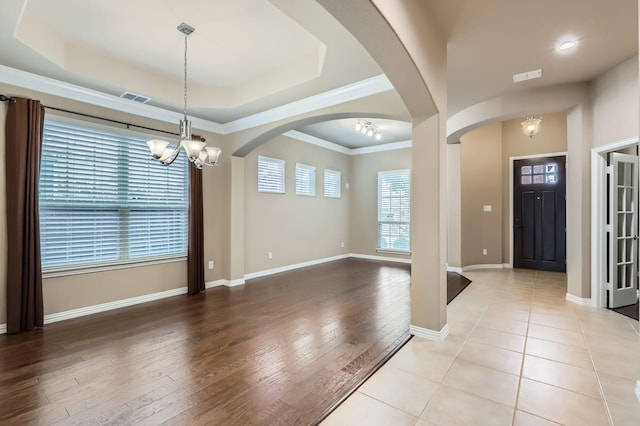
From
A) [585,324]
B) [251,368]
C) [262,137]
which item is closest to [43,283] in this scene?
[251,368]

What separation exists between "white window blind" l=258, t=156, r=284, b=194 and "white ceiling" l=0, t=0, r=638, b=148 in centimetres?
171

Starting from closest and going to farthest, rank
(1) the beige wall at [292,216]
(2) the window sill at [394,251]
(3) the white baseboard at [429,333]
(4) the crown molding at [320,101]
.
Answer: (3) the white baseboard at [429,333]
(4) the crown molding at [320,101]
(1) the beige wall at [292,216]
(2) the window sill at [394,251]

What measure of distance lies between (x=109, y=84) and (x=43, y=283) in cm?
244

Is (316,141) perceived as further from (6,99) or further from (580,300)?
(580,300)

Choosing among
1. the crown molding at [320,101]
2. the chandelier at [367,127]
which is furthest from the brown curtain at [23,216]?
the chandelier at [367,127]

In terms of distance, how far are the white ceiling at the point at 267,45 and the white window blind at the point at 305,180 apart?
2557 millimetres

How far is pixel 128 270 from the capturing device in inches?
161

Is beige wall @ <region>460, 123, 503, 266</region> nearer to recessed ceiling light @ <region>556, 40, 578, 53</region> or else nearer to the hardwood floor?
the hardwood floor

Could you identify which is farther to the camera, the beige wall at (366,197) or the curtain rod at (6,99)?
the beige wall at (366,197)

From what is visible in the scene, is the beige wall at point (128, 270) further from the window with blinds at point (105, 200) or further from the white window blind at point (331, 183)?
the white window blind at point (331, 183)

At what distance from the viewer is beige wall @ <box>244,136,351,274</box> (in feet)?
18.7

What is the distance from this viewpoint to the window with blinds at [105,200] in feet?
11.5

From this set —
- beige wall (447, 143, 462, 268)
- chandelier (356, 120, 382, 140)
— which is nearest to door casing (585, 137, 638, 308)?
beige wall (447, 143, 462, 268)

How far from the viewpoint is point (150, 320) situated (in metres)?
3.53
